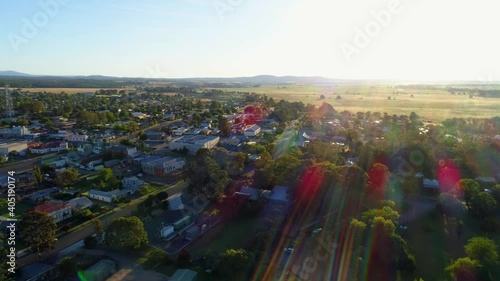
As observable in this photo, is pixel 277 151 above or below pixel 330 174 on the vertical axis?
below

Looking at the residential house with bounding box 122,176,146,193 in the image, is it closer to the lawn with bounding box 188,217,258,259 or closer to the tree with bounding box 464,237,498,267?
the lawn with bounding box 188,217,258,259

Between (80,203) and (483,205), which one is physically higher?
(483,205)

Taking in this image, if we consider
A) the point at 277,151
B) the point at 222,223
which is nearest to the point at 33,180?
the point at 222,223

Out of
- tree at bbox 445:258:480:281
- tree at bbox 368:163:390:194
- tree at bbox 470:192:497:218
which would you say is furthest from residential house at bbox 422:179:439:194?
tree at bbox 445:258:480:281

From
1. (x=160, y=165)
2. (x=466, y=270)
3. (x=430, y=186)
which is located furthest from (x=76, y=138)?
(x=466, y=270)

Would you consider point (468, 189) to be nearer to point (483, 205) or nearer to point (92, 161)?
point (483, 205)

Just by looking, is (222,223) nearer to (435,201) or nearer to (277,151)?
(435,201)
